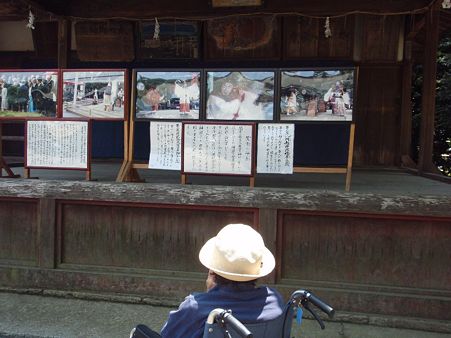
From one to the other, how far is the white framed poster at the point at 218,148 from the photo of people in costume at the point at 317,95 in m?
0.50

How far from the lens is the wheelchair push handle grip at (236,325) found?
5.74 feet

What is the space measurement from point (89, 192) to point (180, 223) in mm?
963

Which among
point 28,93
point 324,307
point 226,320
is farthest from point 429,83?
point 226,320

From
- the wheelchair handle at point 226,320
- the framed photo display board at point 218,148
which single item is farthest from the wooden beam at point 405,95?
the wheelchair handle at point 226,320

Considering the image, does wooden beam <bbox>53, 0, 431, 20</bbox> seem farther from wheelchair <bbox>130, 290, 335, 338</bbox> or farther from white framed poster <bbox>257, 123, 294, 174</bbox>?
wheelchair <bbox>130, 290, 335, 338</bbox>

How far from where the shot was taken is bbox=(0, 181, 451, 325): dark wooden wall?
442 cm

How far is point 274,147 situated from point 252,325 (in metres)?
3.07

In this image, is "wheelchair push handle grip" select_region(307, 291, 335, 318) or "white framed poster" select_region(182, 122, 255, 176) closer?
"wheelchair push handle grip" select_region(307, 291, 335, 318)

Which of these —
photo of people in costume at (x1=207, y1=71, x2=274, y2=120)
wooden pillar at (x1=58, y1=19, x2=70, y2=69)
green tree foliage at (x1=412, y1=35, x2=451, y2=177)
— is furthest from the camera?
green tree foliage at (x1=412, y1=35, x2=451, y2=177)

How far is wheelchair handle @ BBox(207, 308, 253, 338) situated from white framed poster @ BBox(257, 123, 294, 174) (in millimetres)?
3087

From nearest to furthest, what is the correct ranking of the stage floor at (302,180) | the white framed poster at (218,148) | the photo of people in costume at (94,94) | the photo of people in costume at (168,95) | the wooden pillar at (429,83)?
the white framed poster at (218,148) < the photo of people in costume at (168,95) < the photo of people in costume at (94,94) < the stage floor at (302,180) < the wooden pillar at (429,83)

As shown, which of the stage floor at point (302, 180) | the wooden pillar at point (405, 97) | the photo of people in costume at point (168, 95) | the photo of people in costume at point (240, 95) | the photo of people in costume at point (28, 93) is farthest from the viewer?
the wooden pillar at point (405, 97)

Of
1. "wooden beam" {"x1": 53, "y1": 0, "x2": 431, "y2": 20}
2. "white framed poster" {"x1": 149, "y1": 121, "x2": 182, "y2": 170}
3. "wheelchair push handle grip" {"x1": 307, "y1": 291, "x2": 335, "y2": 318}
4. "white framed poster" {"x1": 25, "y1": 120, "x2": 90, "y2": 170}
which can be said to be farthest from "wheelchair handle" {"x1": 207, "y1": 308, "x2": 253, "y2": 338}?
"wooden beam" {"x1": 53, "y1": 0, "x2": 431, "y2": 20}

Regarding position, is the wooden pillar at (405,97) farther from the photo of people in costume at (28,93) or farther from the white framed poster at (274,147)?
the photo of people in costume at (28,93)
